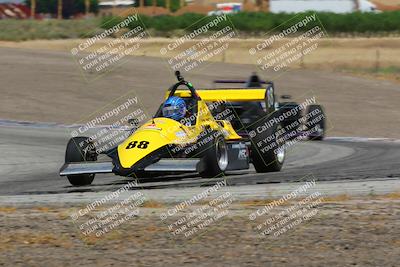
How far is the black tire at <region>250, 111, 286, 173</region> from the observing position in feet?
49.5

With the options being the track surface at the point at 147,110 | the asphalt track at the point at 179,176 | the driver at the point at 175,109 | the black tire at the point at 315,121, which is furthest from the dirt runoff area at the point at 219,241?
the black tire at the point at 315,121

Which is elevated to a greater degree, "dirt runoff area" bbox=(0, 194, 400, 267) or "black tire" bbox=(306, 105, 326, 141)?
"dirt runoff area" bbox=(0, 194, 400, 267)

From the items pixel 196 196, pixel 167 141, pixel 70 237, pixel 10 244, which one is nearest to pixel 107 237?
pixel 70 237

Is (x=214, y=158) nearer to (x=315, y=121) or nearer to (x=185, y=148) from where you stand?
(x=185, y=148)

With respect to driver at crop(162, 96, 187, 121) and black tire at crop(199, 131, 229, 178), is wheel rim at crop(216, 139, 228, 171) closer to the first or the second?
black tire at crop(199, 131, 229, 178)

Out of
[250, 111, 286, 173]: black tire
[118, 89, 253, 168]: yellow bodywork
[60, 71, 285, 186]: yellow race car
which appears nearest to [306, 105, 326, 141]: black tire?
[60, 71, 285, 186]: yellow race car

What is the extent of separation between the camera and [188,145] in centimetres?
1367

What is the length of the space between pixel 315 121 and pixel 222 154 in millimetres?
8845

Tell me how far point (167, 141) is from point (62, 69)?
2435 cm

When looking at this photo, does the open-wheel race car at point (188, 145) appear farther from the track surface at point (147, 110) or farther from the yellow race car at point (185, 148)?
the track surface at point (147, 110)

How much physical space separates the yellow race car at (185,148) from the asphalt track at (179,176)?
0.26m

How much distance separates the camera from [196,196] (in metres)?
11.3

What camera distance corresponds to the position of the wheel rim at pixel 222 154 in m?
13.9

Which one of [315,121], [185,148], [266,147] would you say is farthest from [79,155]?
[315,121]
